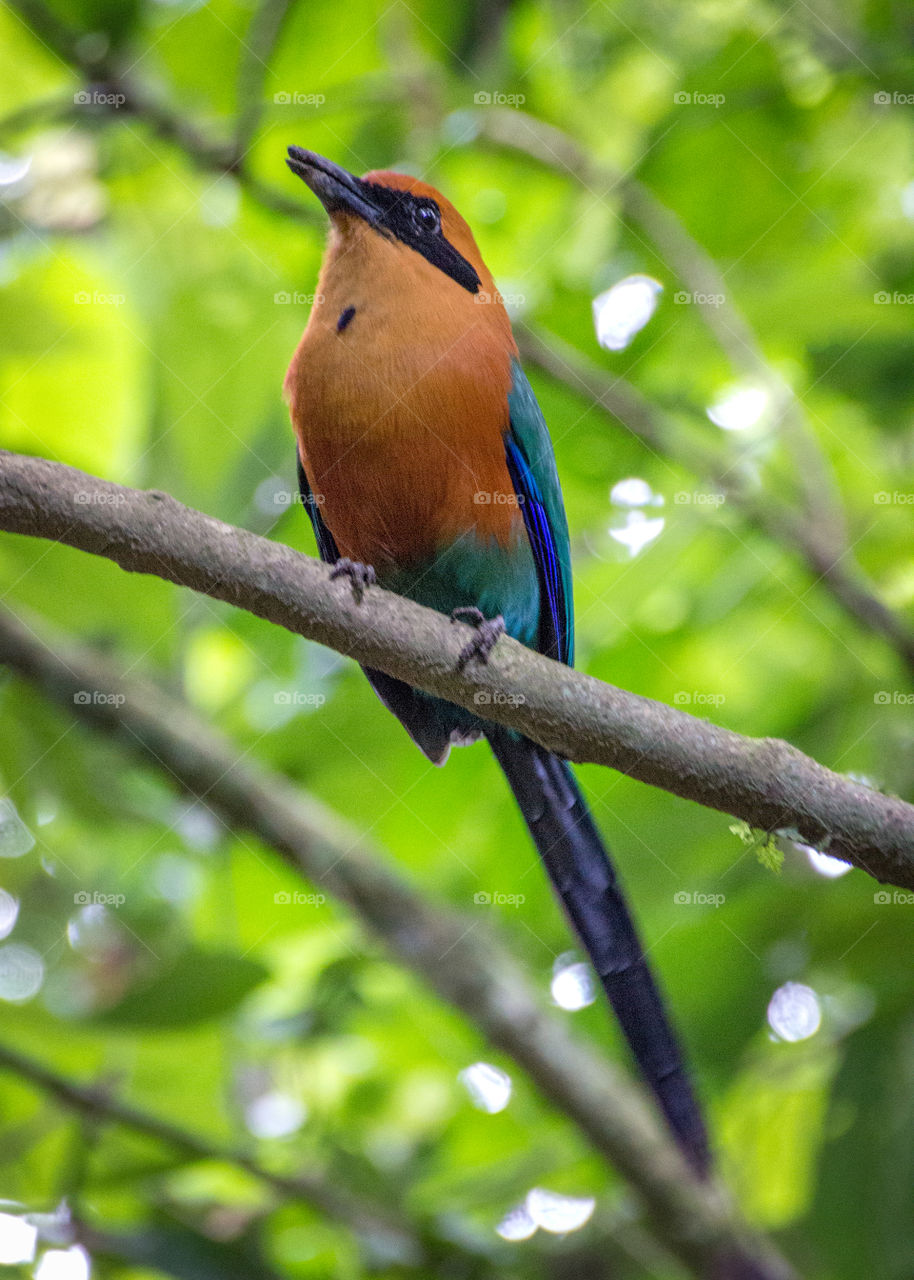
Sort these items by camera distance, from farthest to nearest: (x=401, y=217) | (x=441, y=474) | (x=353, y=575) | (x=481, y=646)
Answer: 1. (x=401, y=217)
2. (x=441, y=474)
3. (x=353, y=575)
4. (x=481, y=646)

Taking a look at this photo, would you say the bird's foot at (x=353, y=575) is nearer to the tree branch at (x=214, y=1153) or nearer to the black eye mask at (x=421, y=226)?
the black eye mask at (x=421, y=226)

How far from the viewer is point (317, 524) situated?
11.0ft

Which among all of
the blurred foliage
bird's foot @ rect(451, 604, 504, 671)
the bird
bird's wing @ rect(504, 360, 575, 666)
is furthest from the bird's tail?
bird's foot @ rect(451, 604, 504, 671)

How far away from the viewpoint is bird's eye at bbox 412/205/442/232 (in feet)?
11.0

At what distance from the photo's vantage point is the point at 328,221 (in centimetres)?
341

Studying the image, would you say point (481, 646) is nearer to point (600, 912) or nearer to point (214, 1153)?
point (600, 912)

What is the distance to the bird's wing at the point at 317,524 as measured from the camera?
Answer: 3.27 m

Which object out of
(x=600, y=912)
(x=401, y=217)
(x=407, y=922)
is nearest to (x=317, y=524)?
(x=401, y=217)

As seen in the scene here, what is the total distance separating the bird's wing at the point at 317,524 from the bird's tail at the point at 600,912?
2.38ft

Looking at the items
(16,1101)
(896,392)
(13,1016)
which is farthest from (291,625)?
(896,392)

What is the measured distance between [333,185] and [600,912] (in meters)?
2.04

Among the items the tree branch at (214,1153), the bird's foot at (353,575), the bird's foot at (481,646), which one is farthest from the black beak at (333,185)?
the tree branch at (214,1153)

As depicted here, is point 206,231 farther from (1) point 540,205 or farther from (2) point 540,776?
(2) point 540,776

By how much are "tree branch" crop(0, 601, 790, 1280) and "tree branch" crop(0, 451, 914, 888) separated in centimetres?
131
